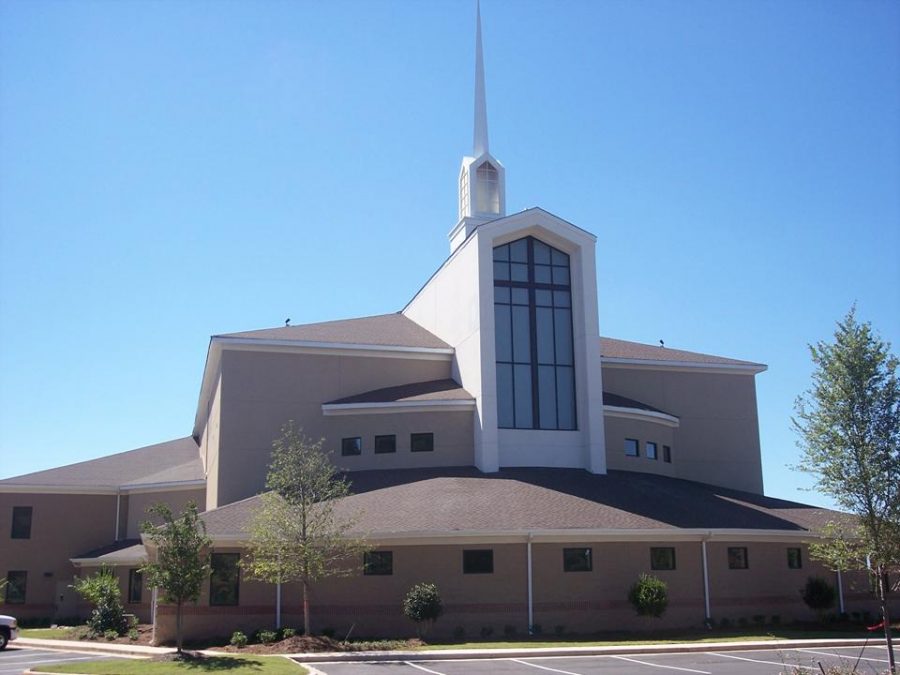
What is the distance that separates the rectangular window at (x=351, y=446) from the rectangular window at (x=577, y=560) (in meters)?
10.4

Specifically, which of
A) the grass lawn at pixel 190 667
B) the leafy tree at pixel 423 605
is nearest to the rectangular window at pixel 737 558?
the leafy tree at pixel 423 605

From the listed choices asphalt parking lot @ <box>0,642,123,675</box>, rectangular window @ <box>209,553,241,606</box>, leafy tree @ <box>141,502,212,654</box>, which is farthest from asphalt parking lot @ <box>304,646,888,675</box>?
asphalt parking lot @ <box>0,642,123,675</box>

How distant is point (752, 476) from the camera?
45.2 m

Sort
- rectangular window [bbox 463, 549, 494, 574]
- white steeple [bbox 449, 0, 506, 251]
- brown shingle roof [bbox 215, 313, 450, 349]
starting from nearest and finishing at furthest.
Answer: rectangular window [bbox 463, 549, 494, 574] < brown shingle roof [bbox 215, 313, 450, 349] < white steeple [bbox 449, 0, 506, 251]

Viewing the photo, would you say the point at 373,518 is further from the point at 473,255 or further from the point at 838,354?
the point at 838,354

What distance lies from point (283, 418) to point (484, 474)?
885 cm

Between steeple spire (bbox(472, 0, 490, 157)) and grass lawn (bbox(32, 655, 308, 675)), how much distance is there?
32.3 m

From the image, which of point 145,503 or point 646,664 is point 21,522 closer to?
point 145,503

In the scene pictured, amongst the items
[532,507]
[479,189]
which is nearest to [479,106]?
[479,189]

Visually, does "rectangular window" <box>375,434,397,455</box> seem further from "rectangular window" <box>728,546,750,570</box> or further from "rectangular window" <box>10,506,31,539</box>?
"rectangular window" <box>10,506,31,539</box>

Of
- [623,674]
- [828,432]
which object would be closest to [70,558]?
[623,674]

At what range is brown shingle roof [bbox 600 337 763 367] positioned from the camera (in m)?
45.4

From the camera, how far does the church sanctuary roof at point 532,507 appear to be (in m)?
31.3

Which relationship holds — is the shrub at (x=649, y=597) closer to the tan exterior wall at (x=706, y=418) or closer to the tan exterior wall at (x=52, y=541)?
the tan exterior wall at (x=706, y=418)
